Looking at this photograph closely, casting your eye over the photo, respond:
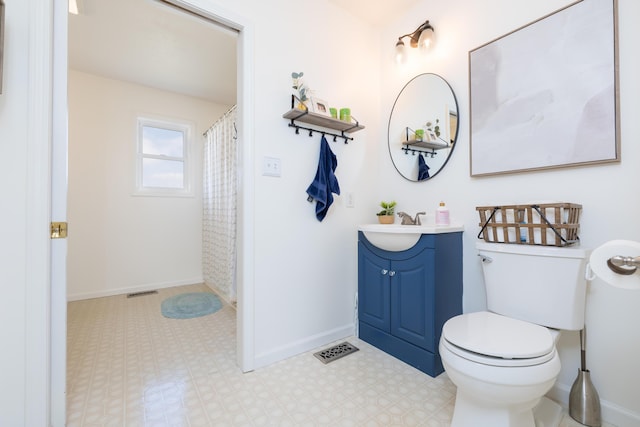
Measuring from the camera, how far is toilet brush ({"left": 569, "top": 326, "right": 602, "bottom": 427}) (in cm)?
119

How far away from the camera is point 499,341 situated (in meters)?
1.03

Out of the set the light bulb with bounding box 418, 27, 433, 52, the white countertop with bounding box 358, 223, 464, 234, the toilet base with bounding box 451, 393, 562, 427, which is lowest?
the toilet base with bounding box 451, 393, 562, 427

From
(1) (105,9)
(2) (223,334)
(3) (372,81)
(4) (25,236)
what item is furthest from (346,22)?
(2) (223,334)

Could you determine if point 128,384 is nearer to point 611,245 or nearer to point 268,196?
point 268,196

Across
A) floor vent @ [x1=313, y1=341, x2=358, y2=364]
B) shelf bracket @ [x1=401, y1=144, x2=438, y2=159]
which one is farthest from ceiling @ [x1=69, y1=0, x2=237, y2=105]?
floor vent @ [x1=313, y1=341, x2=358, y2=364]

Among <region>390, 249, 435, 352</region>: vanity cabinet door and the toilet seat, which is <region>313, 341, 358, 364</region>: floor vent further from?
the toilet seat

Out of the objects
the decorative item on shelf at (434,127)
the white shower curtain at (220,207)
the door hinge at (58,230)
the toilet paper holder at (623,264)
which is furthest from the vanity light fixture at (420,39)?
the door hinge at (58,230)

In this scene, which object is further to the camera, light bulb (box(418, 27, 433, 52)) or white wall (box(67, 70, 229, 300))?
white wall (box(67, 70, 229, 300))

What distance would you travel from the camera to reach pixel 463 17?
1.75 meters

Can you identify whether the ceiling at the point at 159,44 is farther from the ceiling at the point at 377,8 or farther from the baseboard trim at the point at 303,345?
the baseboard trim at the point at 303,345

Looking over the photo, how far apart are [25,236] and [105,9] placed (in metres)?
1.97

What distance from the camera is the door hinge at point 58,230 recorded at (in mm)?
1120

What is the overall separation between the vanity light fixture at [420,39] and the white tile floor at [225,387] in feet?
6.89

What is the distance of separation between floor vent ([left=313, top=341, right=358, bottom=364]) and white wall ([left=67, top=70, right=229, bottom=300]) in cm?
245
